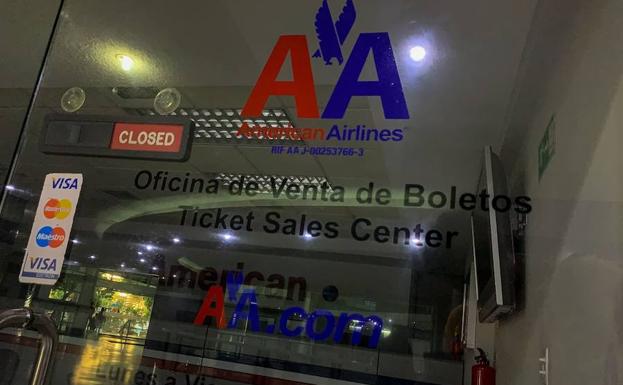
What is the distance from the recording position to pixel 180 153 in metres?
1.84

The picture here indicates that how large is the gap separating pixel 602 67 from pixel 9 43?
8.41 ft

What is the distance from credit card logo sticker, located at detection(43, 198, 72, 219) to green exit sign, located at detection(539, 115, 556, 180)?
184 centimetres

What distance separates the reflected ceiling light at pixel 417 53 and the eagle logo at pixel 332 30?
0.92 feet

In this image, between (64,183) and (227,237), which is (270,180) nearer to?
(227,237)

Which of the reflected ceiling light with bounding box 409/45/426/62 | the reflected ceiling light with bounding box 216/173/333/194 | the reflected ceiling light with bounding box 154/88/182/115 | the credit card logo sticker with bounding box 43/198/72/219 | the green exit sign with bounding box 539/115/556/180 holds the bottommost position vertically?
the credit card logo sticker with bounding box 43/198/72/219

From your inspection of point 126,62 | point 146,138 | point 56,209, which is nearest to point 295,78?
point 146,138

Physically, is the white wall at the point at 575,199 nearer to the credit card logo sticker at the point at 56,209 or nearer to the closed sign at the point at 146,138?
the closed sign at the point at 146,138

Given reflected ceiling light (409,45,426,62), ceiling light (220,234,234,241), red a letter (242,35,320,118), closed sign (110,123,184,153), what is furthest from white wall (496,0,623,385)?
ceiling light (220,234,234,241)

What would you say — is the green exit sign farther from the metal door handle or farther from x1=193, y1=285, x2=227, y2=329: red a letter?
x1=193, y1=285, x2=227, y2=329: red a letter

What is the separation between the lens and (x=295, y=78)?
218 centimetres

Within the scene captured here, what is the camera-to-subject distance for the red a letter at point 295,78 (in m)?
2.12

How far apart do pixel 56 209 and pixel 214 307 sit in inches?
52.1

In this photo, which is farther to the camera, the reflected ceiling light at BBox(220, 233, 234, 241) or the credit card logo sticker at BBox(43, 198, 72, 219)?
the reflected ceiling light at BBox(220, 233, 234, 241)

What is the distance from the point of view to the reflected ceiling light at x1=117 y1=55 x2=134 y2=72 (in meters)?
2.48
